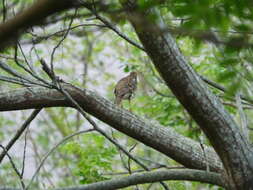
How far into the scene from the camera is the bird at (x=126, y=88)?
6.17 m

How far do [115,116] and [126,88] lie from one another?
258cm

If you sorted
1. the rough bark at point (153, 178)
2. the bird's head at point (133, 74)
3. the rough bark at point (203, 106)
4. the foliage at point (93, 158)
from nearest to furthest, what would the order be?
the rough bark at point (203, 106) → the rough bark at point (153, 178) → the foliage at point (93, 158) → the bird's head at point (133, 74)

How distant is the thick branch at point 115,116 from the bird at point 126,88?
2.18 meters

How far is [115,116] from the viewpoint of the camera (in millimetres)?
→ 3826

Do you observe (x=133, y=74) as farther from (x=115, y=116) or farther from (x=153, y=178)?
(x=153, y=178)

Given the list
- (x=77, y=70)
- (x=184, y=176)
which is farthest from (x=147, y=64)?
(x=77, y=70)

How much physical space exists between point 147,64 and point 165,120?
2.84 feet

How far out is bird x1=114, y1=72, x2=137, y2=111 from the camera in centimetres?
617

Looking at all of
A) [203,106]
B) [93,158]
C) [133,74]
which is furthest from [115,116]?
[133,74]

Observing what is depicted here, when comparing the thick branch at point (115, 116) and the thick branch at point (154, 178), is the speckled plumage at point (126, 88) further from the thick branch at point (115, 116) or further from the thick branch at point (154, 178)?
the thick branch at point (154, 178)

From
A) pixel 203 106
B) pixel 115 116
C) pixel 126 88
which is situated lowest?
pixel 203 106

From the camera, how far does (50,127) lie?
13141 millimetres

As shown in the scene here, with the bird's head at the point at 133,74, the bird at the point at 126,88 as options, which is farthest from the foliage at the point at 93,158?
the bird's head at the point at 133,74

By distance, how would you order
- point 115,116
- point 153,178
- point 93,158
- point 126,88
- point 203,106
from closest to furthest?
1. point 203,106
2. point 153,178
3. point 115,116
4. point 93,158
5. point 126,88
